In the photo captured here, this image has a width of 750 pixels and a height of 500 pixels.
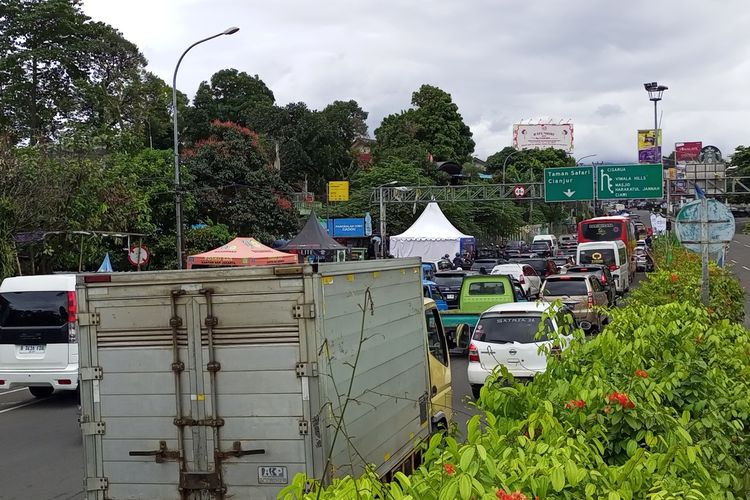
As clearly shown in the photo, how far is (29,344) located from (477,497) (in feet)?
39.6

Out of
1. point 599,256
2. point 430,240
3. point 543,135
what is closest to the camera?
point 599,256

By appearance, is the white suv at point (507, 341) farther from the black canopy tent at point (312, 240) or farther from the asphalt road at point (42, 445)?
the black canopy tent at point (312, 240)

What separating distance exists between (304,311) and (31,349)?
962cm

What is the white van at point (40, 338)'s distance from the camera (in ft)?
42.0

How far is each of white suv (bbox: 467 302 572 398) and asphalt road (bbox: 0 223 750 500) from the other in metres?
0.78

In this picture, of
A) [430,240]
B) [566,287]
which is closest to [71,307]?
[566,287]

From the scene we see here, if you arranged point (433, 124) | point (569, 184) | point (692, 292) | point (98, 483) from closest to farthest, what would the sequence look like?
1. point (98, 483)
2. point (692, 292)
3. point (569, 184)
4. point (433, 124)

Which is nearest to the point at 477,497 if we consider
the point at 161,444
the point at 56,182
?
the point at 161,444

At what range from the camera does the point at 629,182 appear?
39312mm

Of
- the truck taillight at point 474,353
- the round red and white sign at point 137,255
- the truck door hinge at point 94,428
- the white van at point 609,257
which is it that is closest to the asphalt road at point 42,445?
the truck taillight at point 474,353

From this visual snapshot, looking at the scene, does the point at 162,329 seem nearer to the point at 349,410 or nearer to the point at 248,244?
the point at 349,410

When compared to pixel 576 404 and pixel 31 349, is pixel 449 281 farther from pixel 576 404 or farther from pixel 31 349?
pixel 576 404

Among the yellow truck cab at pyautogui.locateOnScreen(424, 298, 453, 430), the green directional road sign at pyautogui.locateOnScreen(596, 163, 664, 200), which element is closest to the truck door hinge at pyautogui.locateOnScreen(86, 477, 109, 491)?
the yellow truck cab at pyautogui.locateOnScreen(424, 298, 453, 430)

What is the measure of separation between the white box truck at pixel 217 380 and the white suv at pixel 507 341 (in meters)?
7.23
